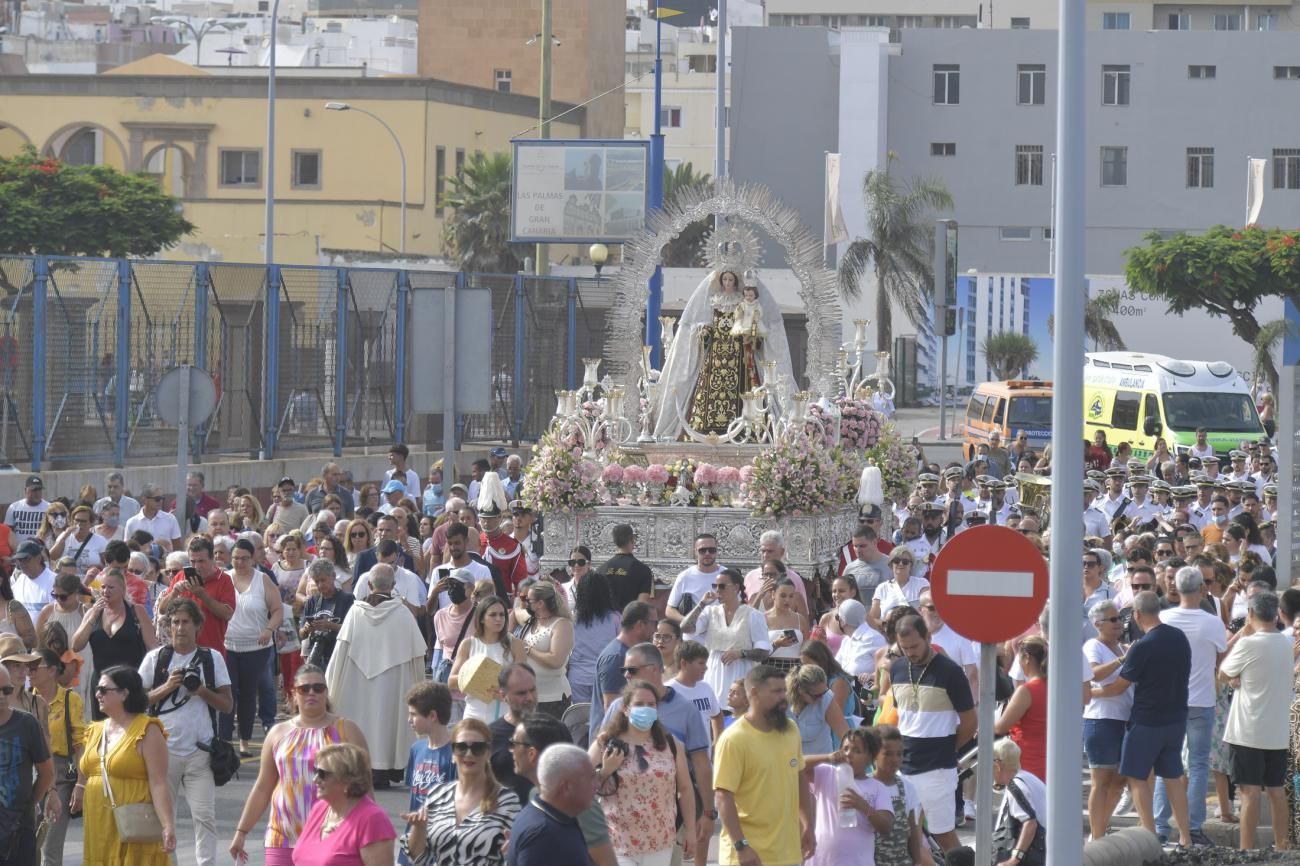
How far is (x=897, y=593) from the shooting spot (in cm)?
1434

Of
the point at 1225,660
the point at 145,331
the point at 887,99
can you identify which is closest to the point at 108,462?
the point at 145,331

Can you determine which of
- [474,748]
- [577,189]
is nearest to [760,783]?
[474,748]

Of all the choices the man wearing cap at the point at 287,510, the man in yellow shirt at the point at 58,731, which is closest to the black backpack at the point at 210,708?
the man in yellow shirt at the point at 58,731

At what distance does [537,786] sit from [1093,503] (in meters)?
15.4

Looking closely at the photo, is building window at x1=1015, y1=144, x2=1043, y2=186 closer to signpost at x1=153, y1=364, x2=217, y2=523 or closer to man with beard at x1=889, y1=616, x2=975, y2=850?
signpost at x1=153, y1=364, x2=217, y2=523

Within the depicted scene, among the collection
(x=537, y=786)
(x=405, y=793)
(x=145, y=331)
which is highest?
(x=145, y=331)

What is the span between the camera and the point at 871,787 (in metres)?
9.50

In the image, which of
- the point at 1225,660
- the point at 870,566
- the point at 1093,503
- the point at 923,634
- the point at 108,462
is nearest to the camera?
the point at 923,634

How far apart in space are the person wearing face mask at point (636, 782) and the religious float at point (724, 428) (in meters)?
10.4

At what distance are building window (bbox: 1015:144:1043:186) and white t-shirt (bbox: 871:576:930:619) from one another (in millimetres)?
52953

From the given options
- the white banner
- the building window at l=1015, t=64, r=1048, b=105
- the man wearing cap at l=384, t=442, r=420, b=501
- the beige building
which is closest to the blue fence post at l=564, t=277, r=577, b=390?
the man wearing cap at l=384, t=442, r=420, b=501

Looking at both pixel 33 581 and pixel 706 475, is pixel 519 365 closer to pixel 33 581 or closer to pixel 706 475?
pixel 706 475

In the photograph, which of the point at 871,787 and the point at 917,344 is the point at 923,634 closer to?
the point at 871,787

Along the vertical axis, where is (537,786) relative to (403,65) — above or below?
below
